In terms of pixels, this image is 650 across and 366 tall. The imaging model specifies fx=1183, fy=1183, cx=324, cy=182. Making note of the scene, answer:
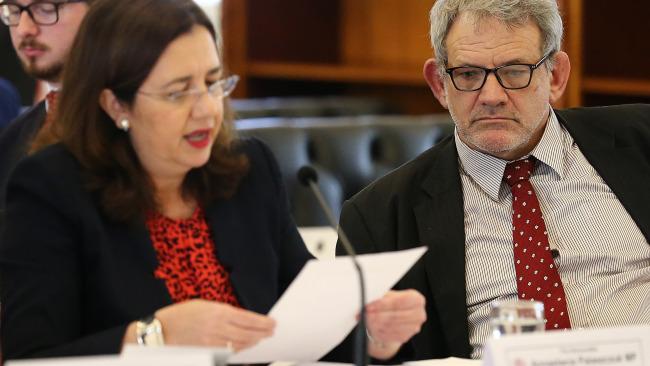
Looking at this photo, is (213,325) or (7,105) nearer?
(213,325)

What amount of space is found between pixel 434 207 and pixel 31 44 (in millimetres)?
1146

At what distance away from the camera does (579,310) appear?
2496 mm

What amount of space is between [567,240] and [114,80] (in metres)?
1.05

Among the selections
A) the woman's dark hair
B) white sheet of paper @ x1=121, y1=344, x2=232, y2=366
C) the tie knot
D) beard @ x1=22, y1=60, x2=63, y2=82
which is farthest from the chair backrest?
white sheet of paper @ x1=121, y1=344, x2=232, y2=366

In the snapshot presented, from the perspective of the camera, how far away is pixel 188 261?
7.41ft

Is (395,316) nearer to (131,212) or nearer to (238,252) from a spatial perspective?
(238,252)

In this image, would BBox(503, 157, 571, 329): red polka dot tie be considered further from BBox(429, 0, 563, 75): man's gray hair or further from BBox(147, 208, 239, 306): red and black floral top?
BBox(147, 208, 239, 306): red and black floral top

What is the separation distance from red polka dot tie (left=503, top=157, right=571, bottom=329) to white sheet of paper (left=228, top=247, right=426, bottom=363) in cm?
68

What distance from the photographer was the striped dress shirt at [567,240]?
2.51 m

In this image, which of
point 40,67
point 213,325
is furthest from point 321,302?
point 40,67

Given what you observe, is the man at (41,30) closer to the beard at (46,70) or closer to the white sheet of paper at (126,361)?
the beard at (46,70)

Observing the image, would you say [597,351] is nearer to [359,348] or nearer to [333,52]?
[359,348]

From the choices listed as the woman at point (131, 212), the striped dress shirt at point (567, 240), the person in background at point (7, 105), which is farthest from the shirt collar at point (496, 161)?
the person in background at point (7, 105)

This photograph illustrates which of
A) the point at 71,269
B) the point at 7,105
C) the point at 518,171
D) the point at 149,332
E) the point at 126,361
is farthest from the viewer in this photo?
the point at 7,105
